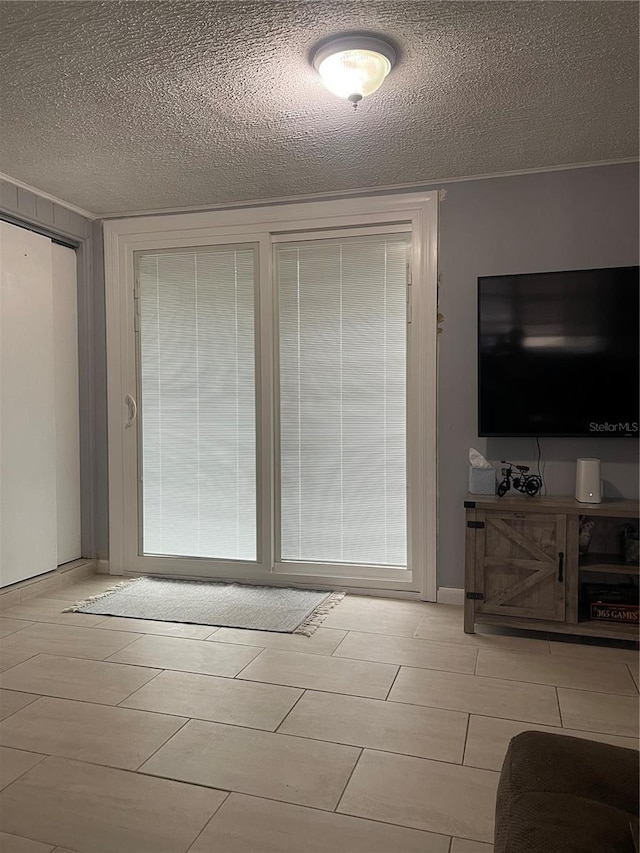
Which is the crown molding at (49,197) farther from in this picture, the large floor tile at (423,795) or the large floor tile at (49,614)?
the large floor tile at (423,795)

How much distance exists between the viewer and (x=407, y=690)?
2.57 m

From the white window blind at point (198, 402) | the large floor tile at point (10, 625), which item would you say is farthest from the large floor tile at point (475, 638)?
the large floor tile at point (10, 625)

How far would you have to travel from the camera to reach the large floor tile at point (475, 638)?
120 inches

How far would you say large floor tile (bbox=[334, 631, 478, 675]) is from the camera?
2.84 meters

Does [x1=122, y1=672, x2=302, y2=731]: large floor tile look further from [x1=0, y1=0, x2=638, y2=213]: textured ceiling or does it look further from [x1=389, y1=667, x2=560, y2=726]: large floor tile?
[x1=0, y1=0, x2=638, y2=213]: textured ceiling

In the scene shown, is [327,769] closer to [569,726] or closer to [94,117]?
[569,726]

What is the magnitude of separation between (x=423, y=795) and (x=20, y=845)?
3.59ft

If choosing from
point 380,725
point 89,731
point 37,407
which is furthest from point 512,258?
point 89,731

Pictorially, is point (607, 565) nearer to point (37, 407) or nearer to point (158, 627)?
point (158, 627)

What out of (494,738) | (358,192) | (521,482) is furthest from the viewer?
(358,192)

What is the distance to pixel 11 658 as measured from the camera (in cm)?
291

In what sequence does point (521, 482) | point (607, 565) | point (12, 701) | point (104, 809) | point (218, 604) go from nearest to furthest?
1. point (104, 809)
2. point (12, 701)
3. point (607, 565)
4. point (521, 482)
5. point (218, 604)

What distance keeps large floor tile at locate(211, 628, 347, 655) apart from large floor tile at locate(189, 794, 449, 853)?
3.84ft

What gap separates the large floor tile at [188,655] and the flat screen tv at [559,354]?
167 cm
